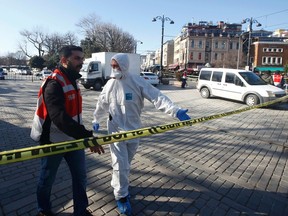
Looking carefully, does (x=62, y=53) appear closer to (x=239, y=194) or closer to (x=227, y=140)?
(x=239, y=194)

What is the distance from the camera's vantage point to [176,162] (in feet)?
15.4

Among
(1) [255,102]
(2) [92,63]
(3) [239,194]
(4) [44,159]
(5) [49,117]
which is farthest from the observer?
(2) [92,63]

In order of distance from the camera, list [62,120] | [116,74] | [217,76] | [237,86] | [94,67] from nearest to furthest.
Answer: [62,120] → [116,74] → [237,86] → [217,76] → [94,67]

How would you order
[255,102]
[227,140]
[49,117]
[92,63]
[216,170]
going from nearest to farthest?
[49,117] → [216,170] → [227,140] → [255,102] → [92,63]

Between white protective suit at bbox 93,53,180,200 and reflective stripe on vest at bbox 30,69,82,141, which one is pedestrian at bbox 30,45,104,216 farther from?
white protective suit at bbox 93,53,180,200

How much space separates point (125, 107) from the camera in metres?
2.93

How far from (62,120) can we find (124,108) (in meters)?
0.94

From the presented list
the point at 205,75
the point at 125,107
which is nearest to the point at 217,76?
the point at 205,75

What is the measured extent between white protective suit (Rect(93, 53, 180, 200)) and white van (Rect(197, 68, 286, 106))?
33.6ft

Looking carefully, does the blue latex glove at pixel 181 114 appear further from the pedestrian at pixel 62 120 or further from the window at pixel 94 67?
the window at pixel 94 67

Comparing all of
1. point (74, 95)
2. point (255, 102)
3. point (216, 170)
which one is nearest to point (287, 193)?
point (216, 170)

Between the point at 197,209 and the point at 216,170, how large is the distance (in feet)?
4.57

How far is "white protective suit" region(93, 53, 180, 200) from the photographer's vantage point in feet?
9.57

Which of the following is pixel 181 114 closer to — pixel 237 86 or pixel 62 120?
pixel 62 120
